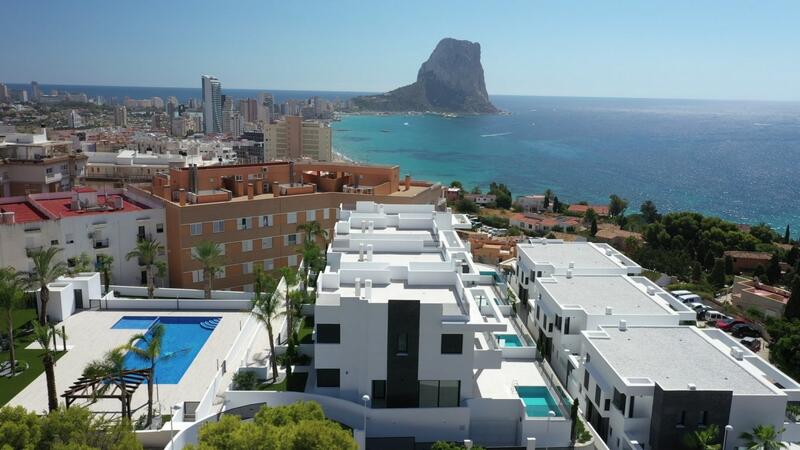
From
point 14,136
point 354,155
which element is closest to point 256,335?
point 14,136

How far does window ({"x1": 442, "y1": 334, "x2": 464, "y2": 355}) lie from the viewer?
2009cm

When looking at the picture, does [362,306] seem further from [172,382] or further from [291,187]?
[291,187]

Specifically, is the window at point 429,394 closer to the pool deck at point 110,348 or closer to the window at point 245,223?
the pool deck at point 110,348

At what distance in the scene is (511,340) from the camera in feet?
90.4

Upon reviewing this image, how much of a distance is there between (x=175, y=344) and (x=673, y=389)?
66.5 feet

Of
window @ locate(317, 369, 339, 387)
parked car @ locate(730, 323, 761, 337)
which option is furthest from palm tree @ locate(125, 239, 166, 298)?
parked car @ locate(730, 323, 761, 337)

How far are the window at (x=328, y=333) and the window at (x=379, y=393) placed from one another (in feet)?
6.50

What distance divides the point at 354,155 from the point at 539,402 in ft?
500

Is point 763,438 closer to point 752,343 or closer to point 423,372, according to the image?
point 423,372

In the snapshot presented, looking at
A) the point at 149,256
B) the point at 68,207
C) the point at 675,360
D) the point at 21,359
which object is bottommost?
the point at 21,359

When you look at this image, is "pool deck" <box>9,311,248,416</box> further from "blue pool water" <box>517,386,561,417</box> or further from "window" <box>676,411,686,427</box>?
"window" <box>676,411,686,427</box>

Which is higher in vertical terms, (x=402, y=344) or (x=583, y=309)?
(x=402, y=344)

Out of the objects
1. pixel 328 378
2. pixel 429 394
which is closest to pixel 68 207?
pixel 328 378

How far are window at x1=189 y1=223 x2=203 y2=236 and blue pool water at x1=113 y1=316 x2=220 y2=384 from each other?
20.5ft
